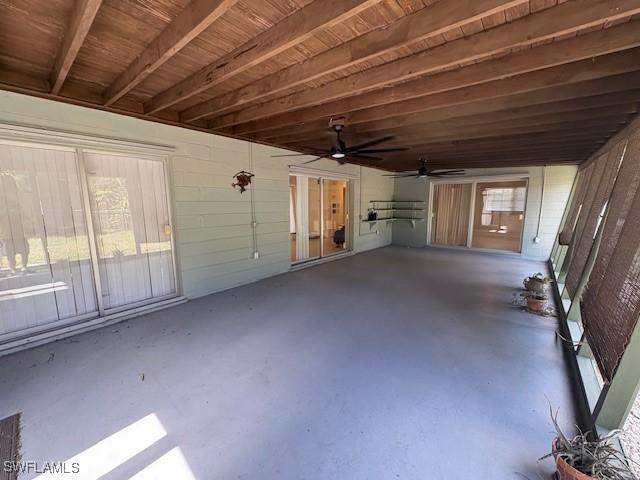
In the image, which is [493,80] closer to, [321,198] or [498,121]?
[498,121]

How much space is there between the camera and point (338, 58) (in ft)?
7.06

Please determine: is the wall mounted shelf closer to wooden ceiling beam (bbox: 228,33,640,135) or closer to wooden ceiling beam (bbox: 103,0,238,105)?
wooden ceiling beam (bbox: 228,33,640,135)

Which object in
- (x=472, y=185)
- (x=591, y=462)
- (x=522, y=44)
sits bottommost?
(x=591, y=462)

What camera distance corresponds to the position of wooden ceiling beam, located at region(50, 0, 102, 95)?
61.6 inches

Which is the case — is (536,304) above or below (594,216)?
below

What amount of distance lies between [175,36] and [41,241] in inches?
106

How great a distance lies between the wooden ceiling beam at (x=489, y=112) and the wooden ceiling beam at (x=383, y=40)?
1597 mm

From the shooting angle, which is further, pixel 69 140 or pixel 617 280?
pixel 69 140

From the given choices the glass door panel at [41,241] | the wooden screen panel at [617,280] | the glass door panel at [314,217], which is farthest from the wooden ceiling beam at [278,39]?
the glass door panel at [314,217]

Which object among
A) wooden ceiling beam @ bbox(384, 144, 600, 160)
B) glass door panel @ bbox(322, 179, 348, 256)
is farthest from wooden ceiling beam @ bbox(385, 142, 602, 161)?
glass door panel @ bbox(322, 179, 348, 256)

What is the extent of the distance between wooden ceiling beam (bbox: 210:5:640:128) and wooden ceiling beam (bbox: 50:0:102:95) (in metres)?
1.91

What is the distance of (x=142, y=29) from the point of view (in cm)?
196

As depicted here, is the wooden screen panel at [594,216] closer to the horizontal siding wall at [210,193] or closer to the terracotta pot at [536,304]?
the terracotta pot at [536,304]

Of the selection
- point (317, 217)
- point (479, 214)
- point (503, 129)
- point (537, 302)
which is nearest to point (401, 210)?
point (479, 214)
